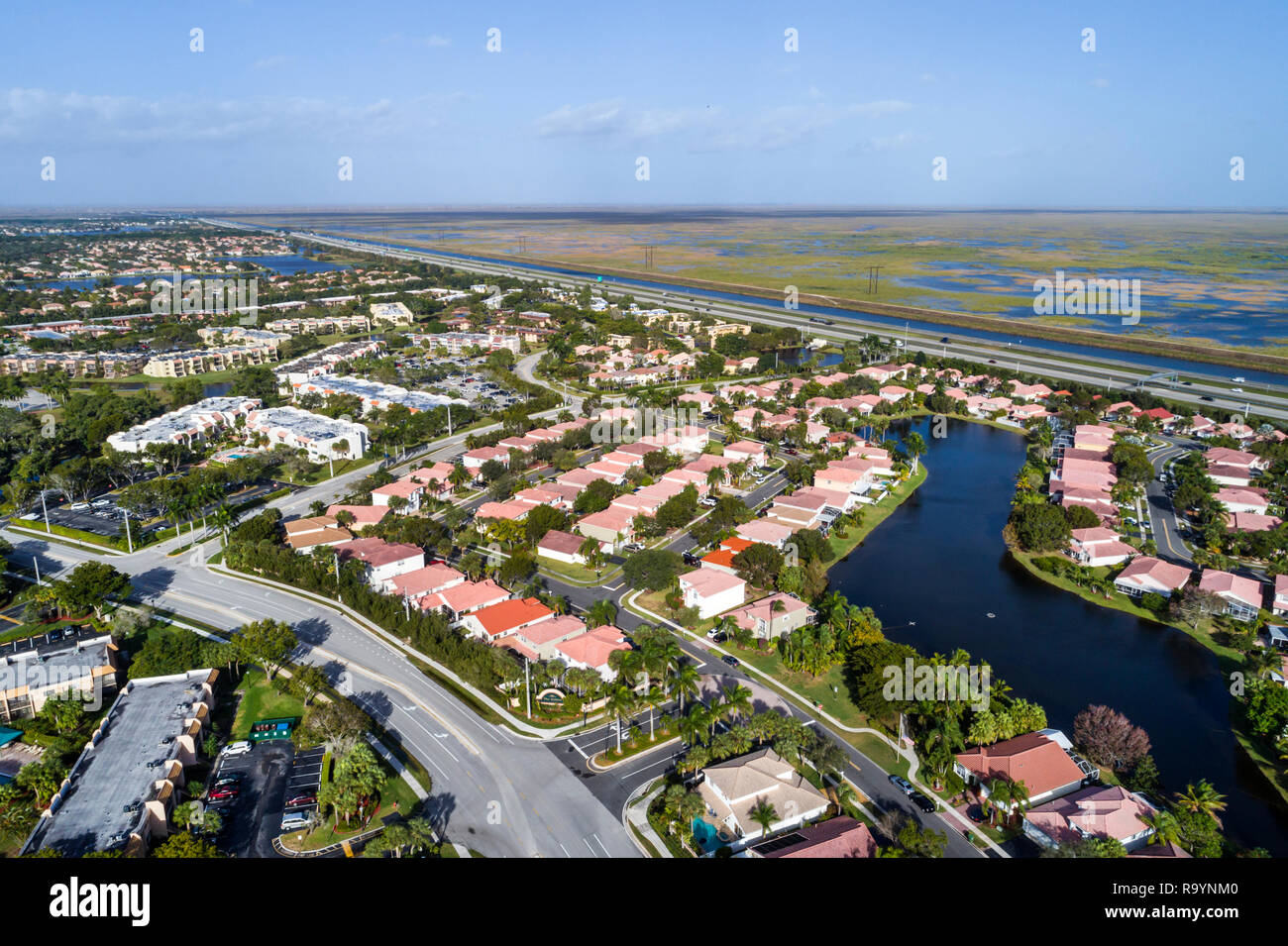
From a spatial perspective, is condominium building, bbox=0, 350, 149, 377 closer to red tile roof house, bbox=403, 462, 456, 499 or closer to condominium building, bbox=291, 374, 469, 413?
condominium building, bbox=291, 374, 469, 413

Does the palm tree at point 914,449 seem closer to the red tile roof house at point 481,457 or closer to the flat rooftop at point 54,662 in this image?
the red tile roof house at point 481,457

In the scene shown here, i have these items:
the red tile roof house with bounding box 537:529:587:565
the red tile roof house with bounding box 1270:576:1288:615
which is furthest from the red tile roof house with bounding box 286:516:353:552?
the red tile roof house with bounding box 1270:576:1288:615

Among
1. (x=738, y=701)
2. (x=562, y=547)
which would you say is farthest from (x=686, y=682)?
(x=562, y=547)

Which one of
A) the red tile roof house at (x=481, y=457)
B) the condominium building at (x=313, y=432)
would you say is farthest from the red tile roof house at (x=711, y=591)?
the condominium building at (x=313, y=432)

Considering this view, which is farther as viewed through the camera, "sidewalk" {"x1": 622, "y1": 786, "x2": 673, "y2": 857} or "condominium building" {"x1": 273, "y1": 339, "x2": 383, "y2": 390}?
"condominium building" {"x1": 273, "y1": 339, "x2": 383, "y2": 390}

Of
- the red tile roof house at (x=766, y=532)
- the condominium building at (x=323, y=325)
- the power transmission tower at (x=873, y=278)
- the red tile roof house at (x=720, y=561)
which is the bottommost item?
the red tile roof house at (x=720, y=561)

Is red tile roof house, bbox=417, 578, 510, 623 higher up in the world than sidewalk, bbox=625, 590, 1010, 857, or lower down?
higher up

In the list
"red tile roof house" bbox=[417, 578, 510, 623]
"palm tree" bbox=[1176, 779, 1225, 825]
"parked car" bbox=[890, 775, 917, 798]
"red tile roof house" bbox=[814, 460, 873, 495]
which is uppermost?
"red tile roof house" bbox=[814, 460, 873, 495]

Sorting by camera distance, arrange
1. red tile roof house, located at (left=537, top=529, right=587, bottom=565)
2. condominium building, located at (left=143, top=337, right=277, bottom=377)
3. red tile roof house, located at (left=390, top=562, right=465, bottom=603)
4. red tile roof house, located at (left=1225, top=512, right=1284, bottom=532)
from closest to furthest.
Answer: red tile roof house, located at (left=390, top=562, right=465, bottom=603), red tile roof house, located at (left=537, top=529, right=587, bottom=565), red tile roof house, located at (left=1225, top=512, right=1284, bottom=532), condominium building, located at (left=143, top=337, right=277, bottom=377)
